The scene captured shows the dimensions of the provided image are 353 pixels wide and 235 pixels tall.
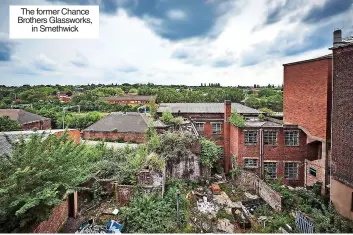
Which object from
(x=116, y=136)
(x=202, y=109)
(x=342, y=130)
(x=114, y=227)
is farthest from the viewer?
(x=116, y=136)

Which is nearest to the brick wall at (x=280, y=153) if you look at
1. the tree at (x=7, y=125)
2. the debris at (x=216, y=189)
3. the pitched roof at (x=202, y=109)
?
the debris at (x=216, y=189)

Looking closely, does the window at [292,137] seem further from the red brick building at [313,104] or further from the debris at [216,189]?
the debris at [216,189]

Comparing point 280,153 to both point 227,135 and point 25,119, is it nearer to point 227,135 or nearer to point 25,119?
point 227,135

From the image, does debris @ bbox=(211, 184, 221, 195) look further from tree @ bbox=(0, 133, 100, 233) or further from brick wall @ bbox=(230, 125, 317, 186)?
tree @ bbox=(0, 133, 100, 233)

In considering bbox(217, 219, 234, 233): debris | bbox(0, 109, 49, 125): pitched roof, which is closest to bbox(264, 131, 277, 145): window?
bbox(217, 219, 234, 233): debris

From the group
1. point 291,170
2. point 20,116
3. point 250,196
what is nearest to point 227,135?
point 291,170

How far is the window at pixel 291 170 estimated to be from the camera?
13242mm

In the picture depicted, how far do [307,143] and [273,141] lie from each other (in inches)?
68.6

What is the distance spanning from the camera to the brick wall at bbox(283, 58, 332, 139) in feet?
36.9

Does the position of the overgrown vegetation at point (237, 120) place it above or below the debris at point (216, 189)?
above

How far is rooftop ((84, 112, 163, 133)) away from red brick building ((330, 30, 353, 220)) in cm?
1608

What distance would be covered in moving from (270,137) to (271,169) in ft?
6.11

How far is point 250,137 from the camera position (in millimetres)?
13398

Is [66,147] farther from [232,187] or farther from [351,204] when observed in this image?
[351,204]
